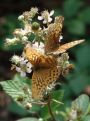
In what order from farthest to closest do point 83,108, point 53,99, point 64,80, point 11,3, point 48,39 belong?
point 11,3, point 64,80, point 83,108, point 53,99, point 48,39

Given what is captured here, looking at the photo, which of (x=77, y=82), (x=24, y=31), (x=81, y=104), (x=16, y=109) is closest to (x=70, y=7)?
(x=77, y=82)

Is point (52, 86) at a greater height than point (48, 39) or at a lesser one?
lesser

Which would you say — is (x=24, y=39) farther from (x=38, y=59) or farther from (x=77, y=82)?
(x=77, y=82)

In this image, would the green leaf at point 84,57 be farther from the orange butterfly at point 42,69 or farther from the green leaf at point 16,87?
the orange butterfly at point 42,69

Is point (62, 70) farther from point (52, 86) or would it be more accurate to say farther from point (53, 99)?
point (53, 99)

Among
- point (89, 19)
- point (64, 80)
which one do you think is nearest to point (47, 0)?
point (89, 19)

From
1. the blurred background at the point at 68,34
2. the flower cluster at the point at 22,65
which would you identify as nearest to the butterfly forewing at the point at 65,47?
the flower cluster at the point at 22,65

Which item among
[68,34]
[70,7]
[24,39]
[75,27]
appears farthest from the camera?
[68,34]
